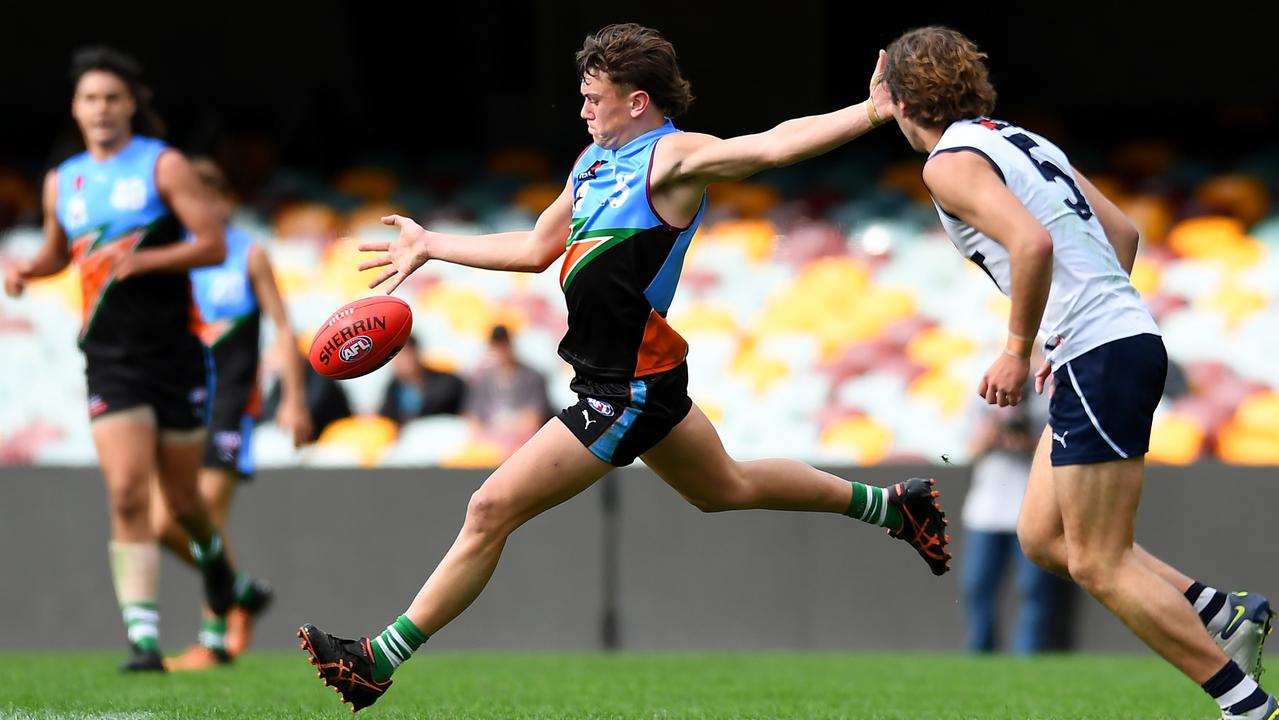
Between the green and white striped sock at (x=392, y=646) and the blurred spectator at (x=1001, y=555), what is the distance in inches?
213

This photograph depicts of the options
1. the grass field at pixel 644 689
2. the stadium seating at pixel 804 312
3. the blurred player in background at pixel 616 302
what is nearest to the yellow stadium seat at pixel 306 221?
the stadium seating at pixel 804 312

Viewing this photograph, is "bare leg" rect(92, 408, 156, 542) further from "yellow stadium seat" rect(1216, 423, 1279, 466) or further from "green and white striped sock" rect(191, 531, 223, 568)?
"yellow stadium seat" rect(1216, 423, 1279, 466)

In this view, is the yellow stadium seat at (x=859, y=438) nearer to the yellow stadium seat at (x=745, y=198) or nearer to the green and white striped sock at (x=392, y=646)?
the yellow stadium seat at (x=745, y=198)

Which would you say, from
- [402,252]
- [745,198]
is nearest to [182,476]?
[402,252]

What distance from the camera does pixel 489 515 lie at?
16.6 ft

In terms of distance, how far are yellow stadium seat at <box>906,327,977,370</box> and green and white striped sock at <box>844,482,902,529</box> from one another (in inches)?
247

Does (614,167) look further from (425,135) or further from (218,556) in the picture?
(425,135)

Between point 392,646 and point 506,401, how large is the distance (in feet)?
20.0

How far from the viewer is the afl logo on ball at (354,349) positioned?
5375 mm

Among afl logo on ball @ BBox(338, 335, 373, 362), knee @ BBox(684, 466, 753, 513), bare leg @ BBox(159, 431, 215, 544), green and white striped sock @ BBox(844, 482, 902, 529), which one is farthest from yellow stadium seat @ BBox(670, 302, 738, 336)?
afl logo on ball @ BBox(338, 335, 373, 362)

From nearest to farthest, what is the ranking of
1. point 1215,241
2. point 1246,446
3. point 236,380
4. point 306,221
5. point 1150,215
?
1. point 236,380
2. point 1246,446
3. point 1215,241
4. point 1150,215
5. point 306,221

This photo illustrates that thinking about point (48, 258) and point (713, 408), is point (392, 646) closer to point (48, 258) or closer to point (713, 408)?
point (48, 258)

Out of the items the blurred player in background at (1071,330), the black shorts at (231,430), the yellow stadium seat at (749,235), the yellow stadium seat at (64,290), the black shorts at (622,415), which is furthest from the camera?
the yellow stadium seat at (749,235)

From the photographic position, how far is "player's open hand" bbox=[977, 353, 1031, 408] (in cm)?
455
